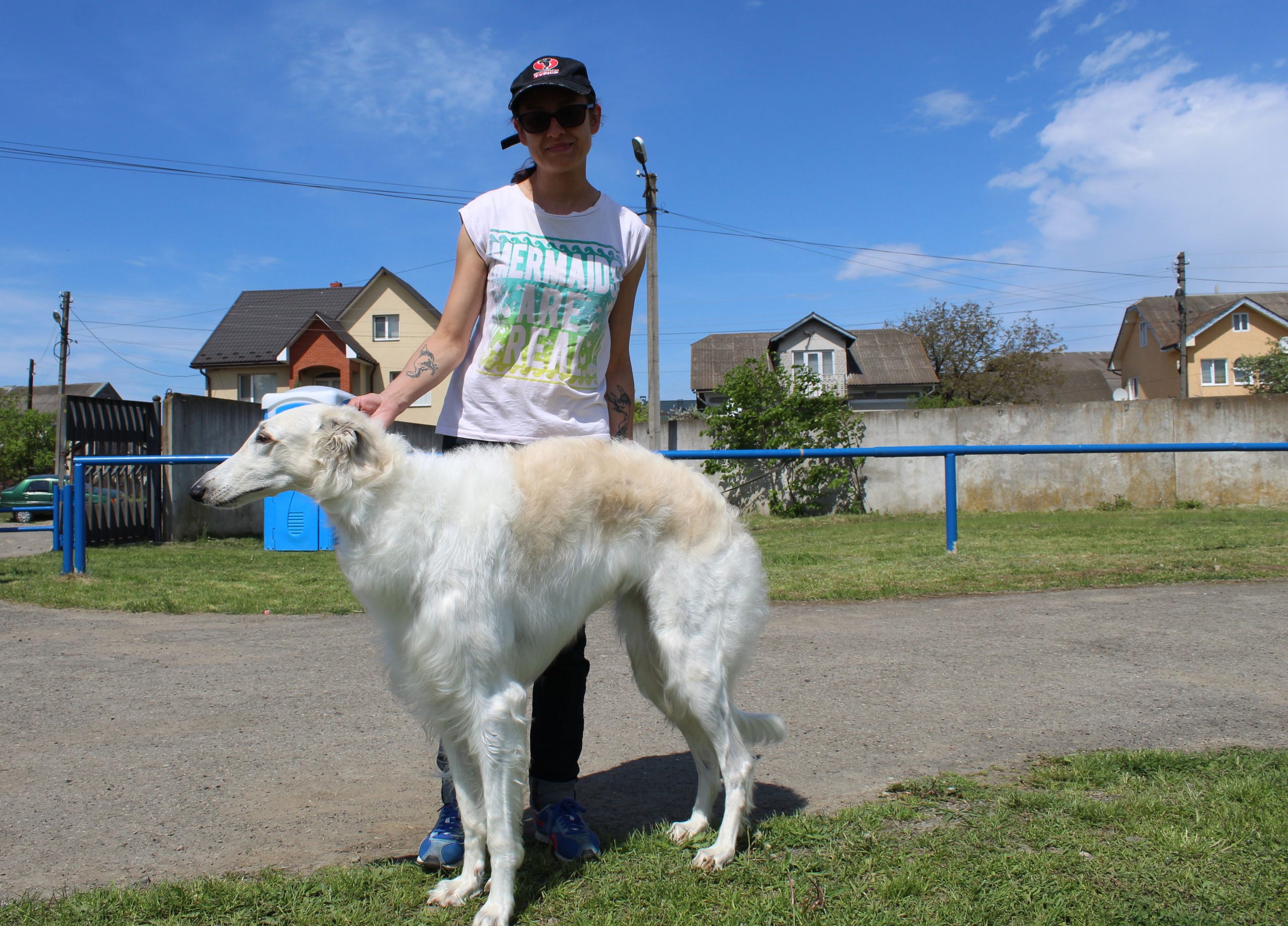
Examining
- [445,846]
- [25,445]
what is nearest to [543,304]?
[445,846]

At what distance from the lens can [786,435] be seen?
21359mm

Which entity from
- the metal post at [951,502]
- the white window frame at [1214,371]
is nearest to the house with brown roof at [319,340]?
the metal post at [951,502]

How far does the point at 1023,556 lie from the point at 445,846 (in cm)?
819

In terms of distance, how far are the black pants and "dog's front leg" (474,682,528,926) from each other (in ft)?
1.73

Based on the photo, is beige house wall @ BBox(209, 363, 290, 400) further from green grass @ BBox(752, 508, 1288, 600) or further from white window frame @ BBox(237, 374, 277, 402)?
green grass @ BBox(752, 508, 1288, 600)

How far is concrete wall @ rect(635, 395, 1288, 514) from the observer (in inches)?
740

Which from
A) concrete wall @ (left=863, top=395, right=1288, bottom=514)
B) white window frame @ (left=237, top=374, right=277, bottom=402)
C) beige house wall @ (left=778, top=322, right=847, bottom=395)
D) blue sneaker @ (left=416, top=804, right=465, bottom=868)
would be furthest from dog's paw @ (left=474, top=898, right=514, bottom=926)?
beige house wall @ (left=778, top=322, right=847, bottom=395)

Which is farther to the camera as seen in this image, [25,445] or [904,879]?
[25,445]

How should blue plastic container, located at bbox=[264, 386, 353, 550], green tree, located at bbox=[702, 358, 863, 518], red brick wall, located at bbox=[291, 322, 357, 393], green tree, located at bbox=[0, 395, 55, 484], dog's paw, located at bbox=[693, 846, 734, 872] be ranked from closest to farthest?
dog's paw, located at bbox=[693, 846, 734, 872], blue plastic container, located at bbox=[264, 386, 353, 550], green tree, located at bbox=[702, 358, 863, 518], green tree, located at bbox=[0, 395, 55, 484], red brick wall, located at bbox=[291, 322, 357, 393]

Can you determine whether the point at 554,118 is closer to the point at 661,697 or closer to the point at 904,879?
the point at 661,697

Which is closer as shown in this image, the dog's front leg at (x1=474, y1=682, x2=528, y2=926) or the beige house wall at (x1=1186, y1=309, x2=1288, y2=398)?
the dog's front leg at (x1=474, y1=682, x2=528, y2=926)

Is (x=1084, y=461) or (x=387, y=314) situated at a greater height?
(x=387, y=314)

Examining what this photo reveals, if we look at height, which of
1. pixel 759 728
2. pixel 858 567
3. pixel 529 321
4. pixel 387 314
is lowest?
pixel 858 567

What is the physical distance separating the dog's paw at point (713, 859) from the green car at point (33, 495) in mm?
30752
